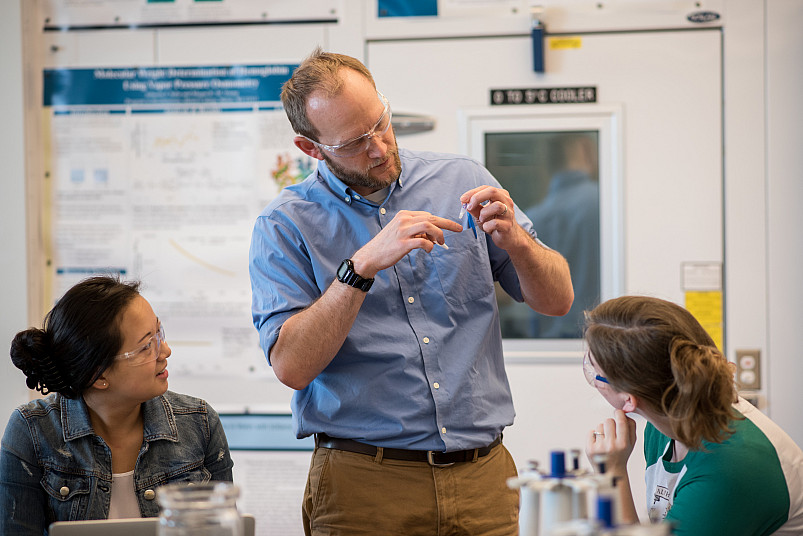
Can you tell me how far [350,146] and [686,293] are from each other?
1441 millimetres

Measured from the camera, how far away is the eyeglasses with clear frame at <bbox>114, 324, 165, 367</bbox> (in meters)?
1.65

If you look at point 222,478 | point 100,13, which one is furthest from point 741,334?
point 100,13

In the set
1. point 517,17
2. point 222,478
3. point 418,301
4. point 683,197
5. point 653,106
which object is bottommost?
point 222,478

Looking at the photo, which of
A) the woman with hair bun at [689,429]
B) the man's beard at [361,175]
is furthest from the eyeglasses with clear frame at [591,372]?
the man's beard at [361,175]

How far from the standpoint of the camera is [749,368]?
2.51 meters

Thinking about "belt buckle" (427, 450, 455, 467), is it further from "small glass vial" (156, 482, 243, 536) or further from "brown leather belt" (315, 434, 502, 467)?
"small glass vial" (156, 482, 243, 536)

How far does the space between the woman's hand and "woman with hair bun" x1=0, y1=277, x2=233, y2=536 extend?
33.4 inches

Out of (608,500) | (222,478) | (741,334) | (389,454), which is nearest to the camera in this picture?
(608,500)

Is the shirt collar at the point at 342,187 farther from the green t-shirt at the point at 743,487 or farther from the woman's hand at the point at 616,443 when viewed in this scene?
the green t-shirt at the point at 743,487

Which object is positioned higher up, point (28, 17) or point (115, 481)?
point (28, 17)

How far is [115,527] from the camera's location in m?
1.21

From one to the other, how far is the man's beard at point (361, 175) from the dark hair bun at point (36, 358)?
27.7 inches

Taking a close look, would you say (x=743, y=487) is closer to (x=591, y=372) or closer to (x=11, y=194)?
(x=591, y=372)

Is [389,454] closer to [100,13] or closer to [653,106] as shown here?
[653,106]
